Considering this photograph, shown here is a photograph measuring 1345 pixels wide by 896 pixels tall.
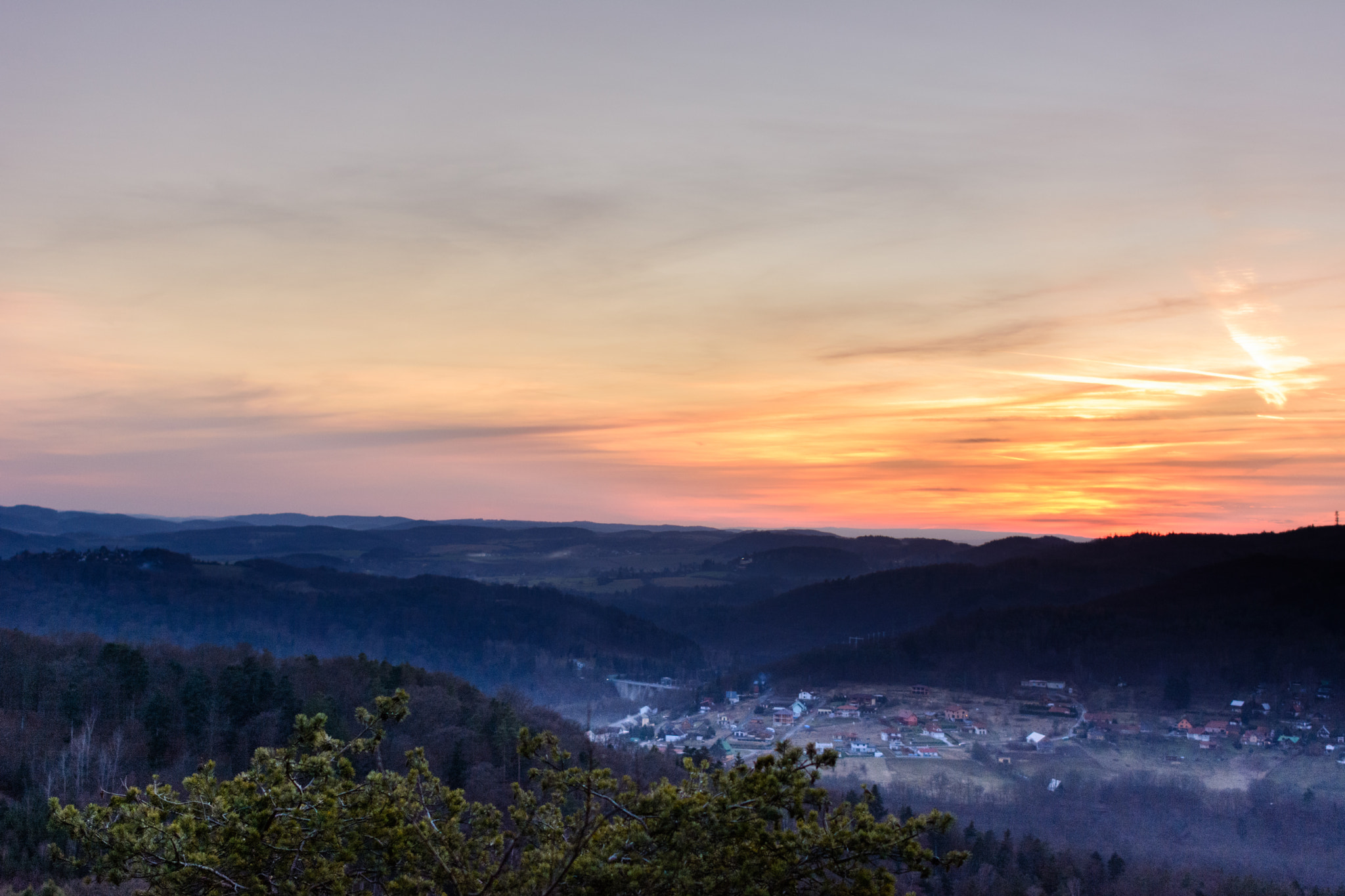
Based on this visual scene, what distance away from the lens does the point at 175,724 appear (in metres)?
59.0

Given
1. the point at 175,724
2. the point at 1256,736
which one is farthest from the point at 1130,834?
the point at 175,724

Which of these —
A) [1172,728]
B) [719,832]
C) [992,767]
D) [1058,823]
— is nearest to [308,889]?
[719,832]

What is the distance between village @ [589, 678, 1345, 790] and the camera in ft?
444

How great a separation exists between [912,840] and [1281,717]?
18731 centimetres

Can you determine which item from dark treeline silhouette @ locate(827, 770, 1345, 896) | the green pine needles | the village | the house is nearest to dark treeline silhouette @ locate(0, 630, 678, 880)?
dark treeline silhouette @ locate(827, 770, 1345, 896)

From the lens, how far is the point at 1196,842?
106125 mm

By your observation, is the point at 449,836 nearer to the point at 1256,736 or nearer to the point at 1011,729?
the point at 1011,729

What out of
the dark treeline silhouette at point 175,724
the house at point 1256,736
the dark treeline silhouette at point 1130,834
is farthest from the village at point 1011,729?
the dark treeline silhouette at point 175,724

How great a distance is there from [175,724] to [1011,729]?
139 metres

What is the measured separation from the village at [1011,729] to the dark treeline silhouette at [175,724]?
55397mm

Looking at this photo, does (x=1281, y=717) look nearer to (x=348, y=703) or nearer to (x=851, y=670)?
(x=851, y=670)

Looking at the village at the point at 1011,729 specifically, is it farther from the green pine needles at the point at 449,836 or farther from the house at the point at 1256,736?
the green pine needles at the point at 449,836

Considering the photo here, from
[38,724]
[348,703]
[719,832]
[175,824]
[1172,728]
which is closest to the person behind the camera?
[175,824]

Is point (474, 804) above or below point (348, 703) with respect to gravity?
above
